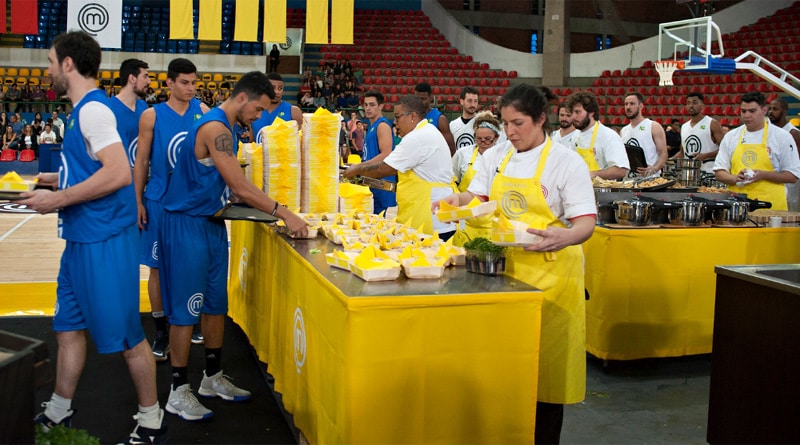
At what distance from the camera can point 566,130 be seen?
5953 millimetres

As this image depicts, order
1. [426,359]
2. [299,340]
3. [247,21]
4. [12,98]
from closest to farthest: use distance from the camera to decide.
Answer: [426,359] → [299,340] → [247,21] → [12,98]

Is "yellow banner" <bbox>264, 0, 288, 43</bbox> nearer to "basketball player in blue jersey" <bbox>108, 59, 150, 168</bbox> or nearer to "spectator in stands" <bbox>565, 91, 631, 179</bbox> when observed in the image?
"spectator in stands" <bbox>565, 91, 631, 179</bbox>

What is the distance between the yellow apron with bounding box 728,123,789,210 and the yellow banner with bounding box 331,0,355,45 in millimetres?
8516

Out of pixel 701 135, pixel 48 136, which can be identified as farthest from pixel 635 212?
pixel 48 136

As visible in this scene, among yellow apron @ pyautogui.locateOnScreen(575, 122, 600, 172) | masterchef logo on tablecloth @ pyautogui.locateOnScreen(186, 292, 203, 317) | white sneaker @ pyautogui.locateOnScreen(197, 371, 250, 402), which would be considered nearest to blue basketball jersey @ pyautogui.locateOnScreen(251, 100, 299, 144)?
yellow apron @ pyautogui.locateOnScreen(575, 122, 600, 172)

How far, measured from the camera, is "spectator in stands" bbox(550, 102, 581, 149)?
5.61 meters


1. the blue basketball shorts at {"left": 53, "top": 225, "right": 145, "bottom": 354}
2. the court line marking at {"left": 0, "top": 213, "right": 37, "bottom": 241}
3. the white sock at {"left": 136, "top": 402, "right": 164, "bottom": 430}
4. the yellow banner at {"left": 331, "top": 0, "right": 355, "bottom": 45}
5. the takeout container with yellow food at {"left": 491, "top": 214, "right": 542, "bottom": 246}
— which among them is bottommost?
the court line marking at {"left": 0, "top": 213, "right": 37, "bottom": 241}

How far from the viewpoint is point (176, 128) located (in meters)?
4.07

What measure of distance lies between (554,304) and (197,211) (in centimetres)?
163

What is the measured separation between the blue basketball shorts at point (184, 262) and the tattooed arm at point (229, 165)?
219 mm

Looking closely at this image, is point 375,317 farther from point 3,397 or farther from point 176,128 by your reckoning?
point 176,128

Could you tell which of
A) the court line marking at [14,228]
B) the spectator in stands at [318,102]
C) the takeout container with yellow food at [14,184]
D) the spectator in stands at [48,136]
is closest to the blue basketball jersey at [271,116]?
the takeout container with yellow food at [14,184]

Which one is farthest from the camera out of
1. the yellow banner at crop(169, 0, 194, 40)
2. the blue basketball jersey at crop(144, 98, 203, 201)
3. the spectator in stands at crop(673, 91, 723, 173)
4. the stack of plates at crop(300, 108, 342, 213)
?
the yellow banner at crop(169, 0, 194, 40)

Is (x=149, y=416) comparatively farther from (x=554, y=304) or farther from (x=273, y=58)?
(x=273, y=58)
